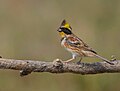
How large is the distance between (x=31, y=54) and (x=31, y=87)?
1.02m

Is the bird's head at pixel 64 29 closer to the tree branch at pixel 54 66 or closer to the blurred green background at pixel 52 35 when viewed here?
the tree branch at pixel 54 66

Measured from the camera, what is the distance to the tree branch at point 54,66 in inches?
196

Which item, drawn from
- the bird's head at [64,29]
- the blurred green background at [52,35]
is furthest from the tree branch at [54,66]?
the blurred green background at [52,35]

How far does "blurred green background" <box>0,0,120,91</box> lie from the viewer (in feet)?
27.1

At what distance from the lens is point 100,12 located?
1062cm

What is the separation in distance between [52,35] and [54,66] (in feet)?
16.8

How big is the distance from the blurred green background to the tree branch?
8.97 feet

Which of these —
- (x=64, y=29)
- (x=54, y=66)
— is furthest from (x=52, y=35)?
(x=54, y=66)

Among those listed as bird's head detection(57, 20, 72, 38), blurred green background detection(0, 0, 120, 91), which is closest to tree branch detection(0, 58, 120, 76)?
bird's head detection(57, 20, 72, 38)

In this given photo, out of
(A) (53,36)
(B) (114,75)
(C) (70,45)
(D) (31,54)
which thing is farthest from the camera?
(A) (53,36)

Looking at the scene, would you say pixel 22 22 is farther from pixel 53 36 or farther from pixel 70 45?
pixel 70 45

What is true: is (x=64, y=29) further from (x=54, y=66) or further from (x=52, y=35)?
(x=52, y=35)

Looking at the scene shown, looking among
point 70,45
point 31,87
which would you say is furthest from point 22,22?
point 70,45

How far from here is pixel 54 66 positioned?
16.6 ft
